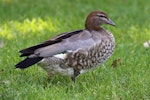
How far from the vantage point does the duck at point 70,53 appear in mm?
5422

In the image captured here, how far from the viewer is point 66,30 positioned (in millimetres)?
8070

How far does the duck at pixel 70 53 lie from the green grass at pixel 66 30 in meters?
0.18

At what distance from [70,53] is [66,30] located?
2.61 metres

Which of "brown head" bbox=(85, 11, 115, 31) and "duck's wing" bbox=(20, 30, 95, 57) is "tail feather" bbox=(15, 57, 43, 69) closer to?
"duck's wing" bbox=(20, 30, 95, 57)

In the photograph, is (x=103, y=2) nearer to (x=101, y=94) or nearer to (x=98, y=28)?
(x=98, y=28)

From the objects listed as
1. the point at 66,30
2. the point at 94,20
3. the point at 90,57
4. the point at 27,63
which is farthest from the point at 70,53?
the point at 66,30

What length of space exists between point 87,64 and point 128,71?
743mm

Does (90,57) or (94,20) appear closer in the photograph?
(90,57)

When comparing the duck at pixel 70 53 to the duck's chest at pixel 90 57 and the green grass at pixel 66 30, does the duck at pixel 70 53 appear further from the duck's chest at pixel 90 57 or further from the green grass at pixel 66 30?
the green grass at pixel 66 30

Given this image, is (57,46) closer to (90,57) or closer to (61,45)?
(61,45)

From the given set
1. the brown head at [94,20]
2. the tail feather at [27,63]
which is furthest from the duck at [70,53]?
the brown head at [94,20]

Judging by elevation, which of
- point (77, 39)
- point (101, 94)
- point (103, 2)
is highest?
point (77, 39)

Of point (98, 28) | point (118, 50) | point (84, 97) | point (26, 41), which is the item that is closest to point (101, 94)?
point (84, 97)

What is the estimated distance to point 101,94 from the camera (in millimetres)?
5230
